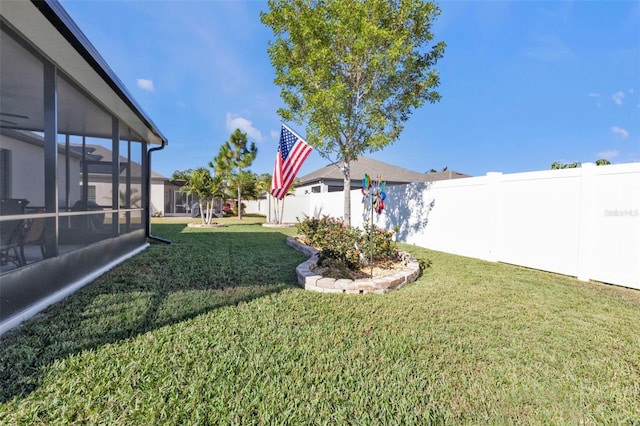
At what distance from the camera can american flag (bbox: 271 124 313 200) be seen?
719 cm

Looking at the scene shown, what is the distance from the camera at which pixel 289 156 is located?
24.2 feet

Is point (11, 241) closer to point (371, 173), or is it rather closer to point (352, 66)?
point (352, 66)

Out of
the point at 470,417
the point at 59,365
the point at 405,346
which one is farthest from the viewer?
the point at 405,346

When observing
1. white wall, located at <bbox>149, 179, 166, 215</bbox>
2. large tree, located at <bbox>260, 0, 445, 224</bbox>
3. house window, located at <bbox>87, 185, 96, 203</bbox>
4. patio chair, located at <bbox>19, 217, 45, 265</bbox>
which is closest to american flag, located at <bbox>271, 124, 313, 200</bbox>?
large tree, located at <bbox>260, 0, 445, 224</bbox>

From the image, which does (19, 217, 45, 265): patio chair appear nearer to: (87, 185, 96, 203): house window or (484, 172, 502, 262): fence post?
(87, 185, 96, 203): house window

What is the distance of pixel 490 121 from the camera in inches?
Answer: 659

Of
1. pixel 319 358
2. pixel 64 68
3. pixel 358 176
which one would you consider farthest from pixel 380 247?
pixel 358 176

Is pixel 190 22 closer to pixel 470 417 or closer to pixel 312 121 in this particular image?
pixel 312 121

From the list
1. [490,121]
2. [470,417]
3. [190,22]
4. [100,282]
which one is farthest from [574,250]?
[490,121]

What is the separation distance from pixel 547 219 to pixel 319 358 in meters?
5.78

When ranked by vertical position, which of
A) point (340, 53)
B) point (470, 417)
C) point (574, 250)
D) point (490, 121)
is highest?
point (490, 121)

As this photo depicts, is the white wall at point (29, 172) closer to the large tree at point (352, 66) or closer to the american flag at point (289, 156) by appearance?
the american flag at point (289, 156)

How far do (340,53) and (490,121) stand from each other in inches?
524

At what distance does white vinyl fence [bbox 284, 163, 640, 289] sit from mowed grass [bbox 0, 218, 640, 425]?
0.94m
